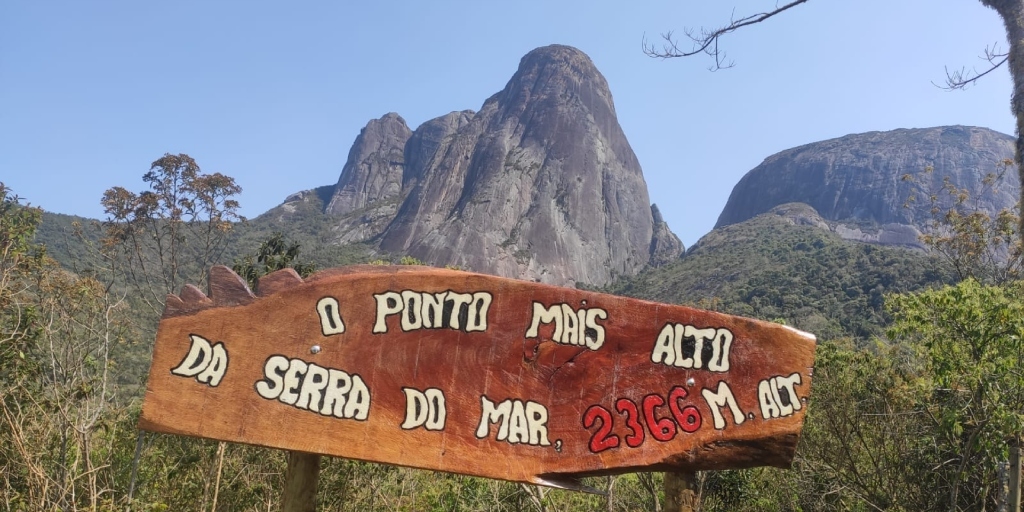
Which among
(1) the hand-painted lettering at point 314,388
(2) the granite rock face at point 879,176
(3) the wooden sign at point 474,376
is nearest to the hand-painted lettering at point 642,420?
(3) the wooden sign at point 474,376

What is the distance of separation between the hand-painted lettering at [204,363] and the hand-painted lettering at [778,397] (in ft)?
9.98

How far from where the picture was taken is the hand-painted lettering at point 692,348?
3.68 m

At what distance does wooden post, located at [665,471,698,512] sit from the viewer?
12.3 feet

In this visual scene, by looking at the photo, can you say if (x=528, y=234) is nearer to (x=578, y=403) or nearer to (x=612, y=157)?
(x=612, y=157)

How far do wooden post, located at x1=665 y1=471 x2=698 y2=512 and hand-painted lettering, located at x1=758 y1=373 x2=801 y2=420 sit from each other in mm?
576

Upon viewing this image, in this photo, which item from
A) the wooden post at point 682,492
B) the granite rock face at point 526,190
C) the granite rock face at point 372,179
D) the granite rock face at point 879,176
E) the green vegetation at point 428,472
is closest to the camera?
the wooden post at point 682,492

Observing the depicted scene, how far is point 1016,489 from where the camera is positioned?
5820mm

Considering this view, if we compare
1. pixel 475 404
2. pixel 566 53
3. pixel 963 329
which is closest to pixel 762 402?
pixel 475 404

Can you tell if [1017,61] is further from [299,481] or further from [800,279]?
[800,279]

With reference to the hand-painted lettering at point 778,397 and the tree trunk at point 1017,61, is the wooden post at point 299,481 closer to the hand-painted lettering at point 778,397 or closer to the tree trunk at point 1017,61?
the hand-painted lettering at point 778,397

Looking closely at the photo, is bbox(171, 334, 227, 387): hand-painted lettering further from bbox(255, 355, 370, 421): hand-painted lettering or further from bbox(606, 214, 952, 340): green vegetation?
bbox(606, 214, 952, 340): green vegetation

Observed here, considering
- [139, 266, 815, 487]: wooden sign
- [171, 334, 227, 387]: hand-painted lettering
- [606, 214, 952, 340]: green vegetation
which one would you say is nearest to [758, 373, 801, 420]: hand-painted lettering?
[139, 266, 815, 487]: wooden sign

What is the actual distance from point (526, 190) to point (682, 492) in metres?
94.7

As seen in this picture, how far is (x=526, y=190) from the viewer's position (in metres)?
97.7
